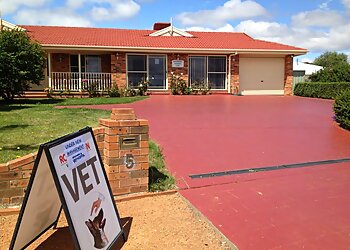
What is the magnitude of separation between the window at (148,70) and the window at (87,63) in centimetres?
214

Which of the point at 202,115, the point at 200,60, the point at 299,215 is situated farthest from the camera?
the point at 200,60

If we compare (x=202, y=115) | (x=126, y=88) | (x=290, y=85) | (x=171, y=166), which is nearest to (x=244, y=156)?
(x=171, y=166)

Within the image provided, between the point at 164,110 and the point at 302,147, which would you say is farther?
the point at 164,110

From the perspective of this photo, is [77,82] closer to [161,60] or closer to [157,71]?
[157,71]

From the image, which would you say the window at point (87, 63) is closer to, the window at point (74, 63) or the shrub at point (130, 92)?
the window at point (74, 63)

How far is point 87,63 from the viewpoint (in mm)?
20484

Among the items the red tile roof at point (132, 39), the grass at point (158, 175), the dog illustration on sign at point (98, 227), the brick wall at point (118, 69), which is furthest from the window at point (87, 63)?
the dog illustration on sign at point (98, 227)

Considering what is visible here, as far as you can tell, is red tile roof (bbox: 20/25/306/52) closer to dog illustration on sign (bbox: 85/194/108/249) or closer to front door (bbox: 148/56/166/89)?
front door (bbox: 148/56/166/89)

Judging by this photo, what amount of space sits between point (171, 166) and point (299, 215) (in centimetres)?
226

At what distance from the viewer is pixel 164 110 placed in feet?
39.0

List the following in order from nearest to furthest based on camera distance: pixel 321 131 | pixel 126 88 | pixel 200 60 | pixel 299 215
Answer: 1. pixel 299 215
2. pixel 321 131
3. pixel 126 88
4. pixel 200 60

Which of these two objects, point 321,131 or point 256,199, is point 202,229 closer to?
point 256,199

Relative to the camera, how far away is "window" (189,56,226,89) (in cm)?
2066

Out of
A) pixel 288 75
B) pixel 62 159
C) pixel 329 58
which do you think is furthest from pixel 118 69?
pixel 329 58
